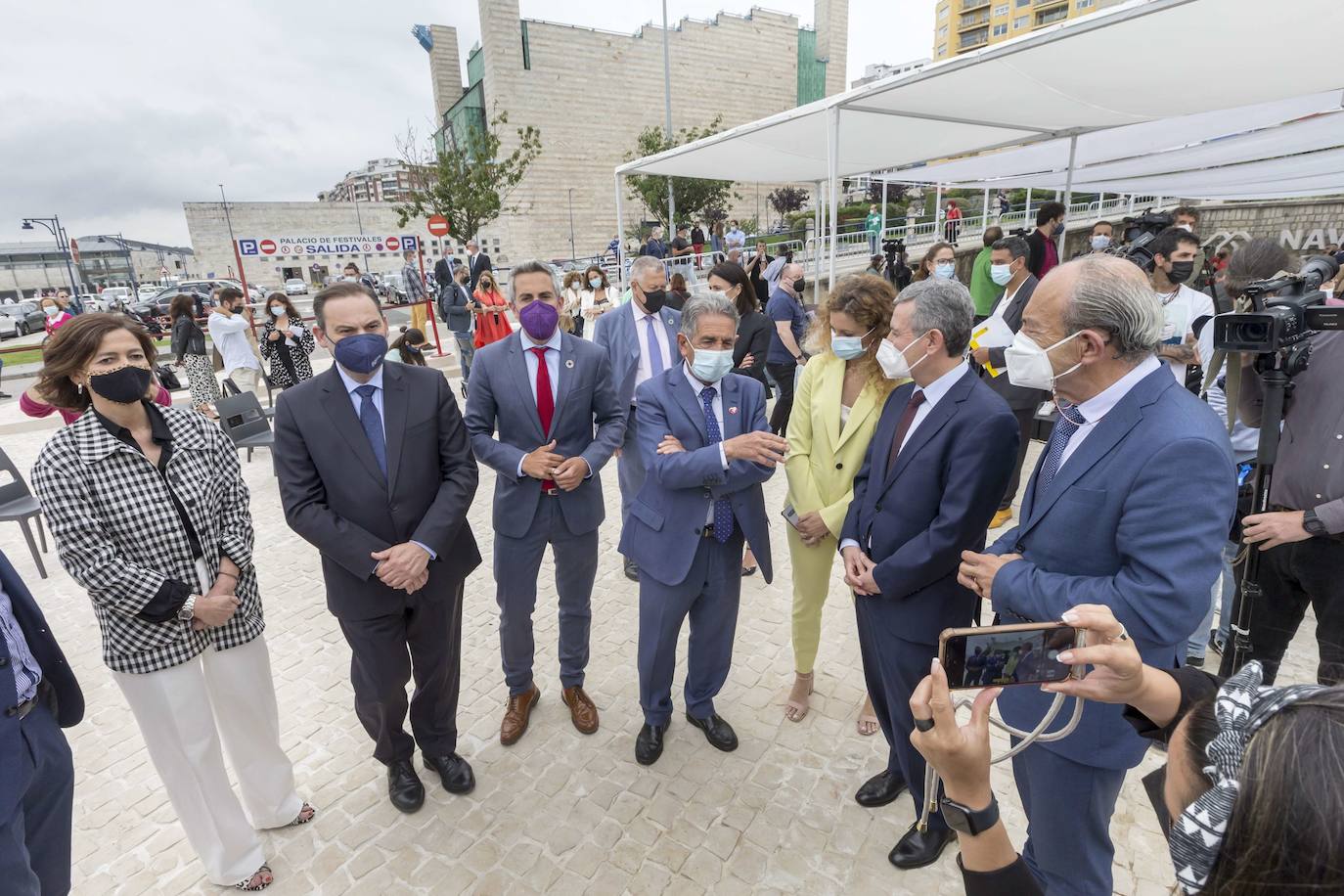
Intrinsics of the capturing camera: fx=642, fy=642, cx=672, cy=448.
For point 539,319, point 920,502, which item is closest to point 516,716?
point 539,319

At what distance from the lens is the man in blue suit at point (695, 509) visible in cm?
262

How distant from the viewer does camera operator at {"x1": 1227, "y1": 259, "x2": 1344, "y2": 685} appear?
2154 millimetres

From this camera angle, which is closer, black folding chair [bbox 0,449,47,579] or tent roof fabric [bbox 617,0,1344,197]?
tent roof fabric [bbox 617,0,1344,197]

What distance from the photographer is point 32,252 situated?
71.0 metres

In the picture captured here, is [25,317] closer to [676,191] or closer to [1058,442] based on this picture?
[676,191]

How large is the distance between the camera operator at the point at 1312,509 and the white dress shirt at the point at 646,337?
3332 mm

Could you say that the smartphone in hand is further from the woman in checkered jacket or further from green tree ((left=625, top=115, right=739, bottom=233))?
green tree ((left=625, top=115, right=739, bottom=233))

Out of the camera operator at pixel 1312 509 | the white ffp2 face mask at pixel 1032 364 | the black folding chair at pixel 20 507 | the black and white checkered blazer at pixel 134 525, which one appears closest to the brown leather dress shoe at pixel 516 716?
the black and white checkered blazer at pixel 134 525

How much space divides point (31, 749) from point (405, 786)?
50.3 inches

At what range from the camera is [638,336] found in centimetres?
477

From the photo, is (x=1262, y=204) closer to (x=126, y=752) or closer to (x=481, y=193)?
(x=481, y=193)

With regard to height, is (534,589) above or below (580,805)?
above

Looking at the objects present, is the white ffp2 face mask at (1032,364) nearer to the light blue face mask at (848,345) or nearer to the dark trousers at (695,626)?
the light blue face mask at (848,345)

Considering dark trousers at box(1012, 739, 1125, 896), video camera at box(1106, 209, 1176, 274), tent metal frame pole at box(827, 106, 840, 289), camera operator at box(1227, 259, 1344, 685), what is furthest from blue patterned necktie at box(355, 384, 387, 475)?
tent metal frame pole at box(827, 106, 840, 289)
